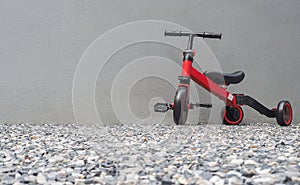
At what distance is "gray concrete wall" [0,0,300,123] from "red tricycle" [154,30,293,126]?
36 cm

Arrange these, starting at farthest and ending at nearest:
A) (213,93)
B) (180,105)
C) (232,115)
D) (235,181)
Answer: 1. (232,115)
2. (213,93)
3. (180,105)
4. (235,181)

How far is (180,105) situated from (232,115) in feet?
2.41

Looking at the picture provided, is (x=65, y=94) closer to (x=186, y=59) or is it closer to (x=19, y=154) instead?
(x=186, y=59)

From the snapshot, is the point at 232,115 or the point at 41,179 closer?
the point at 41,179

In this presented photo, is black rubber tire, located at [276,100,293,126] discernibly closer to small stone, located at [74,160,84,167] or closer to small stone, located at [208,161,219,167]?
small stone, located at [208,161,219,167]

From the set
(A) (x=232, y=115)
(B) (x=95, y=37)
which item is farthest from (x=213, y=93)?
(B) (x=95, y=37)

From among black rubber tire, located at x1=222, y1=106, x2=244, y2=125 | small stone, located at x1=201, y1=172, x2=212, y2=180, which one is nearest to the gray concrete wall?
black rubber tire, located at x1=222, y1=106, x2=244, y2=125

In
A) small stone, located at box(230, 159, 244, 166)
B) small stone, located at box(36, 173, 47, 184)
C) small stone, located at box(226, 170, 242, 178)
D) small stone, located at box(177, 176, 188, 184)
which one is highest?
small stone, located at box(230, 159, 244, 166)

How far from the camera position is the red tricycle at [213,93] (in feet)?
7.86

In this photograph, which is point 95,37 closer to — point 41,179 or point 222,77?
point 222,77

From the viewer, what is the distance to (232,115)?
2.88 metres

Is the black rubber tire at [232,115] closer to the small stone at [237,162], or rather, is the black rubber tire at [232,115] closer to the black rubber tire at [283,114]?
the black rubber tire at [283,114]

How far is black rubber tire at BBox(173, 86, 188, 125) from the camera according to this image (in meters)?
2.33

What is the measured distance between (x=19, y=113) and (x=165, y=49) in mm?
1321
